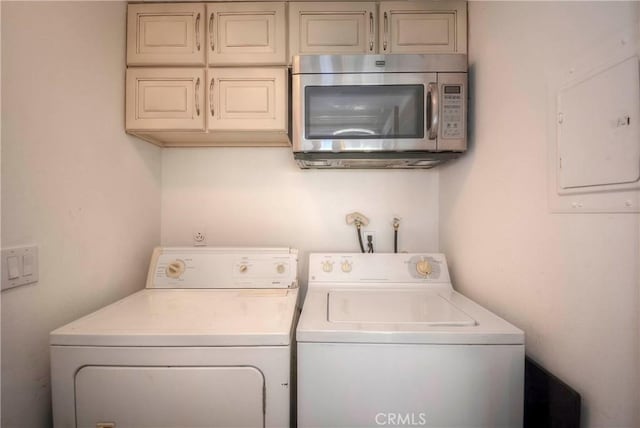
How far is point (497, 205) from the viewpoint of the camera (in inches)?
41.5

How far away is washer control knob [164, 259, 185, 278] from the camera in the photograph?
4.54 ft

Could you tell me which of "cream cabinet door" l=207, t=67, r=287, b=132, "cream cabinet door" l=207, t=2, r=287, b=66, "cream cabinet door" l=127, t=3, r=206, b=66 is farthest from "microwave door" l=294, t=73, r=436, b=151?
"cream cabinet door" l=127, t=3, r=206, b=66

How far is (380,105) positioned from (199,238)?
1288 millimetres

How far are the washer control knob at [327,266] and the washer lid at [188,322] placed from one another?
0.83ft

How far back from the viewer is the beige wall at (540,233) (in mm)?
608

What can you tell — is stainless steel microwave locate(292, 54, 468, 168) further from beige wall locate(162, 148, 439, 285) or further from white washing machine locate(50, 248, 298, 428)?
white washing machine locate(50, 248, 298, 428)

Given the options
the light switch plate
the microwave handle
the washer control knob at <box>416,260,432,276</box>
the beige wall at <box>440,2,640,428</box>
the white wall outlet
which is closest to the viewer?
the beige wall at <box>440,2,640,428</box>

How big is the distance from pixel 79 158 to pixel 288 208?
0.99 meters

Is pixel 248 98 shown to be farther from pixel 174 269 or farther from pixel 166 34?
pixel 174 269

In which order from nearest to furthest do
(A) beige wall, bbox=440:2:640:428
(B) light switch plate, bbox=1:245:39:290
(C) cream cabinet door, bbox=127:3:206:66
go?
(A) beige wall, bbox=440:2:640:428
(B) light switch plate, bbox=1:245:39:290
(C) cream cabinet door, bbox=127:3:206:66

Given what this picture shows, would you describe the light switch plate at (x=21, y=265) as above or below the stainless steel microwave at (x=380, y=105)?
below

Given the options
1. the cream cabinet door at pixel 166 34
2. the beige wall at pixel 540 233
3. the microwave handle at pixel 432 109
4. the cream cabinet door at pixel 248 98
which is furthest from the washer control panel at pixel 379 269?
the cream cabinet door at pixel 166 34

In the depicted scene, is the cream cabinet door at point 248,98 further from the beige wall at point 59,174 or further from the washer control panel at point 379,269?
the washer control panel at point 379,269

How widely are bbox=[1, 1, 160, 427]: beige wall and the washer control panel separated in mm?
985
